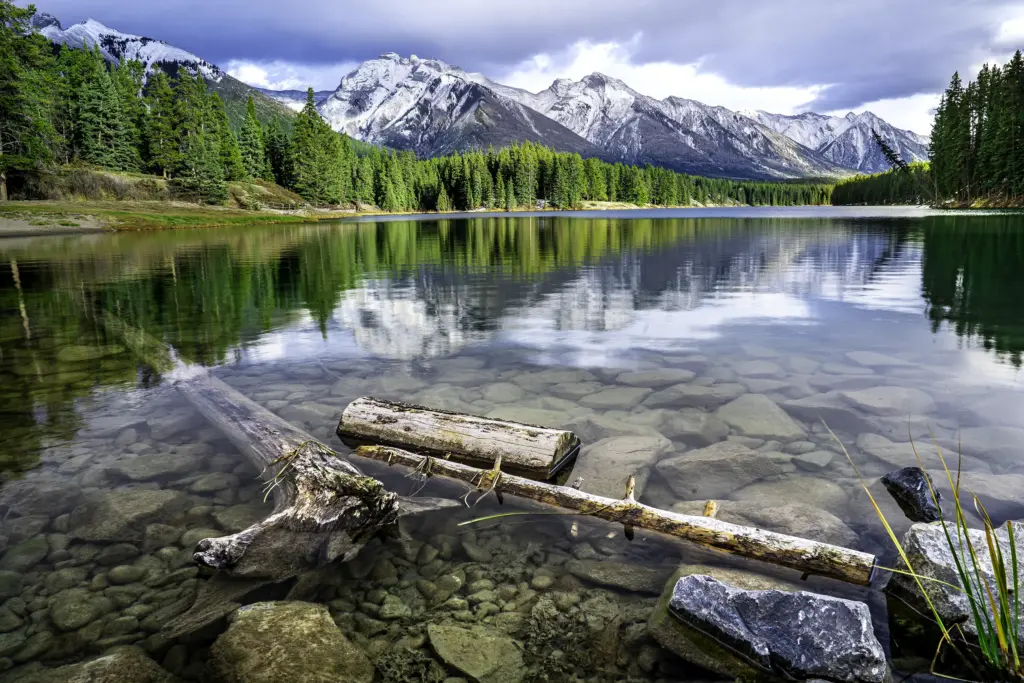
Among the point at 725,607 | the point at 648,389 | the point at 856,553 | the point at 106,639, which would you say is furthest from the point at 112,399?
the point at 856,553

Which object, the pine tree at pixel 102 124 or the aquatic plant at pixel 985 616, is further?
the pine tree at pixel 102 124

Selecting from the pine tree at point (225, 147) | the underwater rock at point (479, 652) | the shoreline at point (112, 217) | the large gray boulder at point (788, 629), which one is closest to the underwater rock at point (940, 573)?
the large gray boulder at point (788, 629)

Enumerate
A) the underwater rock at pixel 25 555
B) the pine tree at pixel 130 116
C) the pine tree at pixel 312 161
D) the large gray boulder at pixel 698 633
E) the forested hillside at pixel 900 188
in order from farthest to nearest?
the forested hillside at pixel 900 188
the pine tree at pixel 312 161
the pine tree at pixel 130 116
the underwater rock at pixel 25 555
the large gray boulder at pixel 698 633

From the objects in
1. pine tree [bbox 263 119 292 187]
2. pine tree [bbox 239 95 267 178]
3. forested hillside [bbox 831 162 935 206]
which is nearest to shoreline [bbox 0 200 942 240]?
pine tree [bbox 239 95 267 178]

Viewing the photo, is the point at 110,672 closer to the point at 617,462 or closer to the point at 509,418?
the point at 617,462

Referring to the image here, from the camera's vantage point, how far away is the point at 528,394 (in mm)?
10203

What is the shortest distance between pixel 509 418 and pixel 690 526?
13.1ft

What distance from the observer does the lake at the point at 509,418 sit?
4.83 metres

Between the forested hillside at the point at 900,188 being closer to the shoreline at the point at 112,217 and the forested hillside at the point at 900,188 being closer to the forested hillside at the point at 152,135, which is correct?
the forested hillside at the point at 152,135

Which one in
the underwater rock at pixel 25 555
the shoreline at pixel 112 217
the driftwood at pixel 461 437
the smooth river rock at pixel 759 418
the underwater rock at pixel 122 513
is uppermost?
the shoreline at pixel 112 217

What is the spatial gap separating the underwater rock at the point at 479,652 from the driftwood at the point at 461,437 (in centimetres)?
236

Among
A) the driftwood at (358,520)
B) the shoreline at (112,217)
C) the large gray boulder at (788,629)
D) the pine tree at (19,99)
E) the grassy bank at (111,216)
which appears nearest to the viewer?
the large gray boulder at (788,629)

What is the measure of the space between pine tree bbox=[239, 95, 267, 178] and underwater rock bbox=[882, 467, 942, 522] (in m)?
119

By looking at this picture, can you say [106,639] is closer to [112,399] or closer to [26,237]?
[112,399]
